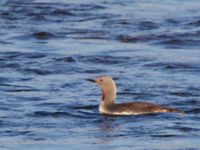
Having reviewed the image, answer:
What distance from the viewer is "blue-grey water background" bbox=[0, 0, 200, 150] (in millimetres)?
18359

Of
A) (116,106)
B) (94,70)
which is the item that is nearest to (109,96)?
(116,106)

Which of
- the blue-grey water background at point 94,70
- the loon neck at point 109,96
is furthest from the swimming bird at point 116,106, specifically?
the blue-grey water background at point 94,70

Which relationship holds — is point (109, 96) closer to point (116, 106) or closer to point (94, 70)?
point (116, 106)

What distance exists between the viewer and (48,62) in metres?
25.6

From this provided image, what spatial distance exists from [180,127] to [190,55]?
784 centimetres

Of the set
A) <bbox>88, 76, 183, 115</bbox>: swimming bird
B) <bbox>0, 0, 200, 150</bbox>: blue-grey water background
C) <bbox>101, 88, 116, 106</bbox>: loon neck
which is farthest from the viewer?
<bbox>101, 88, 116, 106</bbox>: loon neck

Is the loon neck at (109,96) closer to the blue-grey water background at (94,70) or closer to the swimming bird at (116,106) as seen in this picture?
the swimming bird at (116,106)

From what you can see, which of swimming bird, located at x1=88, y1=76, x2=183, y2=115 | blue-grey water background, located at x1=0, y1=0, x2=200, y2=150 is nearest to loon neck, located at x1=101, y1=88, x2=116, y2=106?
swimming bird, located at x1=88, y1=76, x2=183, y2=115

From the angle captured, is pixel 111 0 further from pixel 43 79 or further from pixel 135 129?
pixel 135 129

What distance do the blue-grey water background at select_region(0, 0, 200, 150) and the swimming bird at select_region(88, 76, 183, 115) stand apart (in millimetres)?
104

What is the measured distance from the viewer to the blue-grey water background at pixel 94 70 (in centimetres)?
1836

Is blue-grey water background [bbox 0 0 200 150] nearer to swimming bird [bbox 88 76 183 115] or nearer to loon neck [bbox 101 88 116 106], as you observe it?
swimming bird [bbox 88 76 183 115]

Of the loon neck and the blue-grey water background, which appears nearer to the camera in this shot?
the blue-grey water background

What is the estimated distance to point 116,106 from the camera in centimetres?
2031
